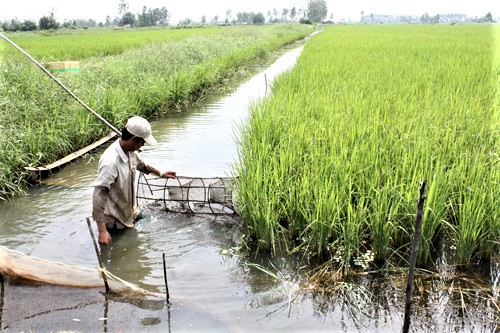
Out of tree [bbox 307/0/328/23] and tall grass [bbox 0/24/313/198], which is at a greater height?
tree [bbox 307/0/328/23]

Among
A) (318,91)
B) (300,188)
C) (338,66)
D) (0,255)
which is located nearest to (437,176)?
(300,188)

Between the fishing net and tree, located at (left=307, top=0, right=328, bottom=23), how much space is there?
131 m

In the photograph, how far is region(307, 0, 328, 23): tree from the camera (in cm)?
12656

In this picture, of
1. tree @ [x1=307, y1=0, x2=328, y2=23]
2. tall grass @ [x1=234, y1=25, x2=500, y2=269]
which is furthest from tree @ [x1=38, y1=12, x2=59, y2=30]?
tree @ [x1=307, y1=0, x2=328, y2=23]

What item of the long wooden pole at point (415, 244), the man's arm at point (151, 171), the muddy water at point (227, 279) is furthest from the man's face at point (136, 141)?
the long wooden pole at point (415, 244)

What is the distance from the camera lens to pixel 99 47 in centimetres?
1786

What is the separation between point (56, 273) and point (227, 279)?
42.2 inches

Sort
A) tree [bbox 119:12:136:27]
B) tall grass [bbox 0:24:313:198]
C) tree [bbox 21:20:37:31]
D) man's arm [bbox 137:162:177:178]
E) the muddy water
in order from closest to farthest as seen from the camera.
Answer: the muddy water → man's arm [bbox 137:162:177:178] → tall grass [bbox 0:24:313:198] → tree [bbox 21:20:37:31] → tree [bbox 119:12:136:27]

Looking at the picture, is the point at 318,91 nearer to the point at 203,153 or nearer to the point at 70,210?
the point at 203,153

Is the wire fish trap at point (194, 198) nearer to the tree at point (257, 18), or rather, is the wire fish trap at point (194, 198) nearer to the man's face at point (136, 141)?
the man's face at point (136, 141)

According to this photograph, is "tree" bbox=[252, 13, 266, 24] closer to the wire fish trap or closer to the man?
the wire fish trap

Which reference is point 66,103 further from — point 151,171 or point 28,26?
point 28,26

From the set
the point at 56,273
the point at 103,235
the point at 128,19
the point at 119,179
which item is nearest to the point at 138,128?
the point at 119,179

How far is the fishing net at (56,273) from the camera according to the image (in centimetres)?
272
